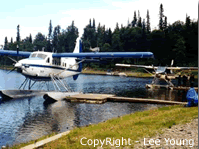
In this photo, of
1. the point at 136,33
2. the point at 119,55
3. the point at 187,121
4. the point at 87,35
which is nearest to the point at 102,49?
the point at 136,33

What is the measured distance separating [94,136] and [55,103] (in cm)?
1002

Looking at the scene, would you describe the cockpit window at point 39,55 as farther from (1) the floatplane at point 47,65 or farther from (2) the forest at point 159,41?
(2) the forest at point 159,41

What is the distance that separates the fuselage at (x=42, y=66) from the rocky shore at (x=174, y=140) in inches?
498

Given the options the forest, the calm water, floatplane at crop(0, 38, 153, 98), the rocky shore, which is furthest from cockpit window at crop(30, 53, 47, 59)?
the forest

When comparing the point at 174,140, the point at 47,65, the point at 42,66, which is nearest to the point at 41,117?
the point at 42,66

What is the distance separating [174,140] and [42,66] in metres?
14.0

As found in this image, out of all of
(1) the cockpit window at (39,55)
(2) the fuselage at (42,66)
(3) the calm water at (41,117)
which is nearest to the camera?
(3) the calm water at (41,117)

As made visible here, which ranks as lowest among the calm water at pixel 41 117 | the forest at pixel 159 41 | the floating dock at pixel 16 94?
the calm water at pixel 41 117

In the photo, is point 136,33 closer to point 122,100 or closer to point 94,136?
point 122,100

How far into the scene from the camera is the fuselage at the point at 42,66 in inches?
673

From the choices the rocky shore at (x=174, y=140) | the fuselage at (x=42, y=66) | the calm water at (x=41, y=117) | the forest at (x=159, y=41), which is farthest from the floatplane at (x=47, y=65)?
the forest at (x=159, y=41)

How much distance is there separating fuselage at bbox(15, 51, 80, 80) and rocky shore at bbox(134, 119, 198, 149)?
12.6 meters

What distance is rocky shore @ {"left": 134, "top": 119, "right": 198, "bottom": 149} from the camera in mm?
5344

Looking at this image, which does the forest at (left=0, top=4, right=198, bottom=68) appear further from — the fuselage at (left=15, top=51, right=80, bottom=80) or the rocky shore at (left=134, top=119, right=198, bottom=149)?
the rocky shore at (left=134, top=119, right=198, bottom=149)
